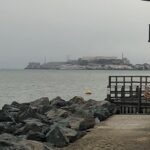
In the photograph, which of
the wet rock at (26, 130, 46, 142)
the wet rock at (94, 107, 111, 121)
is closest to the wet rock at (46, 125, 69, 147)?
the wet rock at (26, 130, 46, 142)

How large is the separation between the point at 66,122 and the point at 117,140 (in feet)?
10.4

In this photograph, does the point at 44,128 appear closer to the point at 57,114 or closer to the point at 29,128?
the point at 29,128

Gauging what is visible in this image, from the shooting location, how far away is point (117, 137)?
1705 cm

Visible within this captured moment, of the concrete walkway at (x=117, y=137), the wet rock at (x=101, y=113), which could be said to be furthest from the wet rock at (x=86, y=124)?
the wet rock at (x=101, y=113)

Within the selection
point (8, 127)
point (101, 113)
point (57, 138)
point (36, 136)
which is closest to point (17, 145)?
point (57, 138)

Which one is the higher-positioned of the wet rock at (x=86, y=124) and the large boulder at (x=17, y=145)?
the large boulder at (x=17, y=145)

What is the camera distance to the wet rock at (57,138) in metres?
16.3

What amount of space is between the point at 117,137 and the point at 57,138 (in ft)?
6.85

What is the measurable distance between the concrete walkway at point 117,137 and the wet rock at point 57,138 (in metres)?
0.26

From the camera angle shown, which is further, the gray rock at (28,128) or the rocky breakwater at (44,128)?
the gray rock at (28,128)

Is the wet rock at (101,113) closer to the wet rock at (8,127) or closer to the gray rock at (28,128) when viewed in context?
the wet rock at (8,127)

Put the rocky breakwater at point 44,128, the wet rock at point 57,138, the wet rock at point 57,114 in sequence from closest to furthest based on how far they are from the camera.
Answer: the rocky breakwater at point 44,128 < the wet rock at point 57,138 < the wet rock at point 57,114

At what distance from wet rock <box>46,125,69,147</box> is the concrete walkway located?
26 cm

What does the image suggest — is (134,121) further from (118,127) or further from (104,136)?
(104,136)
